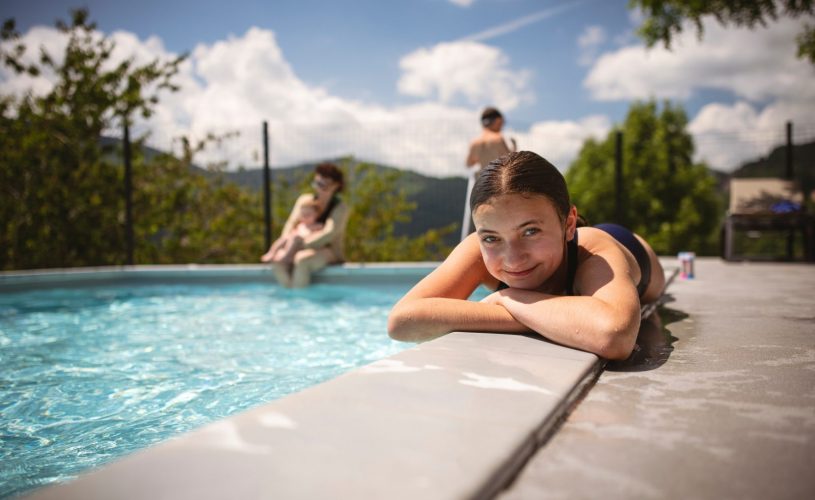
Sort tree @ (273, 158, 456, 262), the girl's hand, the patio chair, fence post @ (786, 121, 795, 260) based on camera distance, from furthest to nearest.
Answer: tree @ (273, 158, 456, 262) < fence post @ (786, 121, 795, 260) < the patio chair < the girl's hand

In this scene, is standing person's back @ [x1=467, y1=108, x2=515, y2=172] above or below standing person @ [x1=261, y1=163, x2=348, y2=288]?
above

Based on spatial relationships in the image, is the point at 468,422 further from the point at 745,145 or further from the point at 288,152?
the point at 745,145

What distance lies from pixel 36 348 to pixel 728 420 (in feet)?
14.4

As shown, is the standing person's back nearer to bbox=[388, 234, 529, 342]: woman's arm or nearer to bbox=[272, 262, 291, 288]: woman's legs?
bbox=[272, 262, 291, 288]: woman's legs

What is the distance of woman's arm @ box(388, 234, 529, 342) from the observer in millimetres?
1983

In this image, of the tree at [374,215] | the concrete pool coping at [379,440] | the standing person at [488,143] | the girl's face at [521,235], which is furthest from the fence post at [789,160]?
the concrete pool coping at [379,440]

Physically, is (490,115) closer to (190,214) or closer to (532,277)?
(532,277)

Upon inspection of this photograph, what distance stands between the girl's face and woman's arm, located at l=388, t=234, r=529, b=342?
169 millimetres

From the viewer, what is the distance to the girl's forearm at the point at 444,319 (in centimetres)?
198

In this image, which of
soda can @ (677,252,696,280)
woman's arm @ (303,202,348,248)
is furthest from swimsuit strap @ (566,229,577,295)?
woman's arm @ (303,202,348,248)

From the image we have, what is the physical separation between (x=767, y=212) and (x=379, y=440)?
8493 millimetres

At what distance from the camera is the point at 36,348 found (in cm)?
388

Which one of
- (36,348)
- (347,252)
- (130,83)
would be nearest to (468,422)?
(36,348)

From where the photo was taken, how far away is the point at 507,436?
994mm
